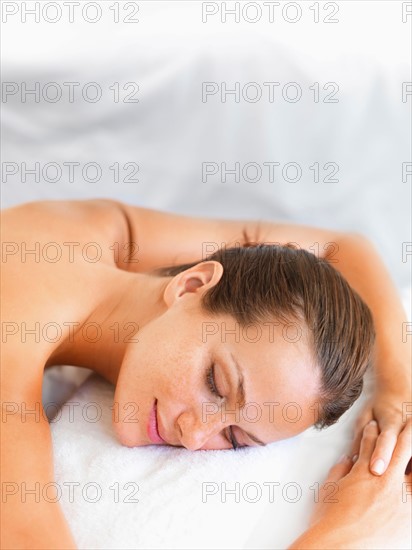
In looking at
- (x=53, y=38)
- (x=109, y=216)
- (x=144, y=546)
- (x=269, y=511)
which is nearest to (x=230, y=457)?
(x=269, y=511)

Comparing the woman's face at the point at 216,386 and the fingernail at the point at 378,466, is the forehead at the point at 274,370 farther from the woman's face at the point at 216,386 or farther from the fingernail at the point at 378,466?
the fingernail at the point at 378,466

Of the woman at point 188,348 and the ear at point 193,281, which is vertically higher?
the ear at point 193,281

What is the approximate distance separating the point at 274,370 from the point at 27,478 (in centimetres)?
35

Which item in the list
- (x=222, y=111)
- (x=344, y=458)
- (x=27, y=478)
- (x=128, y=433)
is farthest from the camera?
(x=222, y=111)

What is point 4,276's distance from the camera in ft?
4.10

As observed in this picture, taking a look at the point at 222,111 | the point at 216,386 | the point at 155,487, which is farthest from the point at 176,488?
the point at 222,111

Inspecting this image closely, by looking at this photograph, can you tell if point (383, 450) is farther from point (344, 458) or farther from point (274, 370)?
point (274, 370)

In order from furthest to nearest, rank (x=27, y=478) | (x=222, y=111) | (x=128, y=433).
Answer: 1. (x=222, y=111)
2. (x=128, y=433)
3. (x=27, y=478)

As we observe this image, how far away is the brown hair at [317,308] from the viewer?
3.73 ft

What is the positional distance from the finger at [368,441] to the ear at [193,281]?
1.12 feet

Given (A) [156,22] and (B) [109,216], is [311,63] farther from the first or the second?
(B) [109,216]

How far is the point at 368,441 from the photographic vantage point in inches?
49.9

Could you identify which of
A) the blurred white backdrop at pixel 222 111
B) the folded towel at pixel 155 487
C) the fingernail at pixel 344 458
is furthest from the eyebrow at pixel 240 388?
the blurred white backdrop at pixel 222 111

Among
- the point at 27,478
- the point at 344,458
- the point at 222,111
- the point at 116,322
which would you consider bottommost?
the point at 344,458
